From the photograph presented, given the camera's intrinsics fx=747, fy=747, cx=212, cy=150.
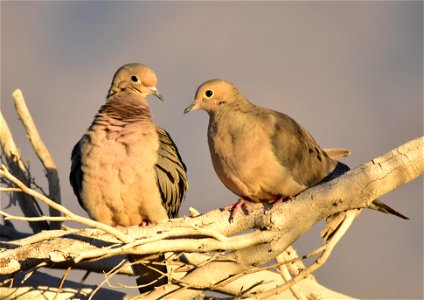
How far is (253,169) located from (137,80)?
1.80m

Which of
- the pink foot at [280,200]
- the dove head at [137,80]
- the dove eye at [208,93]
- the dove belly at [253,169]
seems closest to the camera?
the pink foot at [280,200]

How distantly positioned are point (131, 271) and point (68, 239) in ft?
7.18

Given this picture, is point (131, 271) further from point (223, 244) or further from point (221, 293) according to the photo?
point (223, 244)

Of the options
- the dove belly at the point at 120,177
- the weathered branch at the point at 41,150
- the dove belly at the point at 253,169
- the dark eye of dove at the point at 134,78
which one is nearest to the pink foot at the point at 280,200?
the dove belly at the point at 253,169

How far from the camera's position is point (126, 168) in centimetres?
686

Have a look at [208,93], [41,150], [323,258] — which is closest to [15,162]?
[41,150]

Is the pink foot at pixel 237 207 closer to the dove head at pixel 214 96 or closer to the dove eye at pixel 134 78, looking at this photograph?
the dove head at pixel 214 96

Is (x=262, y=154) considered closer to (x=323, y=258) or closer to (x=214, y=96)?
(x=214, y=96)

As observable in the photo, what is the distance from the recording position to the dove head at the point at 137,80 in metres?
7.62

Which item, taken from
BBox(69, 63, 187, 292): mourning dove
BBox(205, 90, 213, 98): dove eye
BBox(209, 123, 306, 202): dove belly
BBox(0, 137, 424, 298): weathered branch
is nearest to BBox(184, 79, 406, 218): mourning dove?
BBox(209, 123, 306, 202): dove belly

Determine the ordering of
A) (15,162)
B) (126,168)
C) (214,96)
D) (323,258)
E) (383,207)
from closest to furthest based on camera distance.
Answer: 1. (323,258)
2. (383,207)
3. (126,168)
4. (214,96)
5. (15,162)

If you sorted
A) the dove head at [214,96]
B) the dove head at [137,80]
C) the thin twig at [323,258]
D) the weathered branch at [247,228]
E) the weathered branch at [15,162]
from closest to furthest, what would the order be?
1. the thin twig at [323,258]
2. the weathered branch at [247,228]
3. the dove head at [214,96]
4. the dove head at [137,80]
5. the weathered branch at [15,162]

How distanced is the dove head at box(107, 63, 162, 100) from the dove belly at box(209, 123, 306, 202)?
51.4 inches

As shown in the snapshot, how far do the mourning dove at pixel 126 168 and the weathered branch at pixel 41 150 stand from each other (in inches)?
66.4
